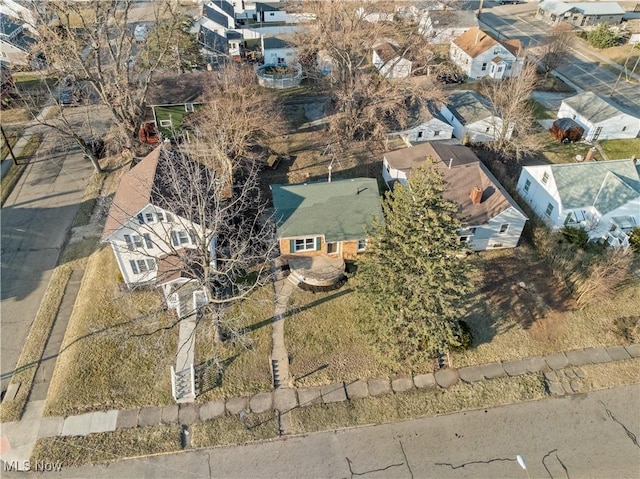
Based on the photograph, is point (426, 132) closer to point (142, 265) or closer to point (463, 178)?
point (463, 178)

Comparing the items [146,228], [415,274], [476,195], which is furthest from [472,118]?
[146,228]

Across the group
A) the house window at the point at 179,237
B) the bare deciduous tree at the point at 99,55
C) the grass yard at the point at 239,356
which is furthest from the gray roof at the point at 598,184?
the bare deciduous tree at the point at 99,55

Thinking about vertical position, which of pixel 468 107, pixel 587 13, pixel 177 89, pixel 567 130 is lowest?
pixel 567 130

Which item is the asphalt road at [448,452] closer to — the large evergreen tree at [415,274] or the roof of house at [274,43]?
the large evergreen tree at [415,274]

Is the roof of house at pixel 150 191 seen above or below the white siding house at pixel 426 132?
above

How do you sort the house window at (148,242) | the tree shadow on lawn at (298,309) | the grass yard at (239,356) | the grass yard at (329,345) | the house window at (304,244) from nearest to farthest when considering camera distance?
the grass yard at (239,356)
the grass yard at (329,345)
the house window at (148,242)
the tree shadow on lawn at (298,309)
the house window at (304,244)

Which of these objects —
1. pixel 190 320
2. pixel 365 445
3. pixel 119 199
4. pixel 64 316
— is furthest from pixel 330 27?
pixel 365 445
